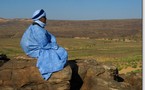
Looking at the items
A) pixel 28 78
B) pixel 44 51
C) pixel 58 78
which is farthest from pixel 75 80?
pixel 28 78

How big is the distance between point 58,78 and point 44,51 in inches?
30.2

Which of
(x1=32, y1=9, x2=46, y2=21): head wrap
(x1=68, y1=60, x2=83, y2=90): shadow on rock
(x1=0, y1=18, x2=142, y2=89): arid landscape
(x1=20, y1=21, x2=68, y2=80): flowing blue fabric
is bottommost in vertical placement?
(x1=0, y1=18, x2=142, y2=89): arid landscape

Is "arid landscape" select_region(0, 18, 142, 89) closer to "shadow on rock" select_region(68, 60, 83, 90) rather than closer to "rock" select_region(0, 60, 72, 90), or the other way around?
"rock" select_region(0, 60, 72, 90)

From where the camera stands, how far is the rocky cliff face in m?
7.41

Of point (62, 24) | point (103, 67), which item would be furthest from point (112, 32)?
point (103, 67)

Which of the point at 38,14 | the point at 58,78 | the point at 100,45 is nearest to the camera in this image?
the point at 58,78

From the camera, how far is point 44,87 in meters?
7.37

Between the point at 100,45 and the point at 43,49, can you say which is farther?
the point at 100,45

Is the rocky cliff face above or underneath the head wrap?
underneath

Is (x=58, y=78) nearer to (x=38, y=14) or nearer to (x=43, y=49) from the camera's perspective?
(x=43, y=49)

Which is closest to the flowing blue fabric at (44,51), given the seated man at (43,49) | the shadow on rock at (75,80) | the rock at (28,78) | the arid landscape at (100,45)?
the seated man at (43,49)

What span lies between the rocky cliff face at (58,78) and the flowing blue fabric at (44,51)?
145mm

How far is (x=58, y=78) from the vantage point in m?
7.39

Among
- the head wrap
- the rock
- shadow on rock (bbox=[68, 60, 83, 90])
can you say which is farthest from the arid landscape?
shadow on rock (bbox=[68, 60, 83, 90])
